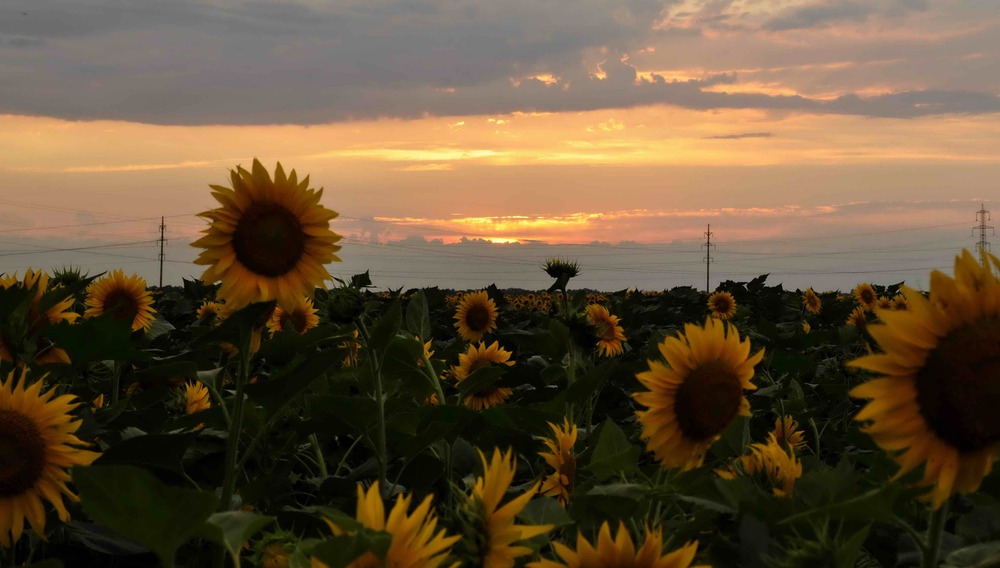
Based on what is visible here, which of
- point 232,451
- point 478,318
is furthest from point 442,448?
point 478,318

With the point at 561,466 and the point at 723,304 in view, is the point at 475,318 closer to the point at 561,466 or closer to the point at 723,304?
the point at 723,304

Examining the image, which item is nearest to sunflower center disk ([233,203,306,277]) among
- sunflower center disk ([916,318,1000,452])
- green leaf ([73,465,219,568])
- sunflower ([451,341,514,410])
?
green leaf ([73,465,219,568])

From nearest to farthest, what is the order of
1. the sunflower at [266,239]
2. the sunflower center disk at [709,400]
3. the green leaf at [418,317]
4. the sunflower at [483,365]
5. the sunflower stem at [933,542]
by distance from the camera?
1. the sunflower stem at [933,542]
2. the sunflower center disk at [709,400]
3. the sunflower at [266,239]
4. the green leaf at [418,317]
5. the sunflower at [483,365]

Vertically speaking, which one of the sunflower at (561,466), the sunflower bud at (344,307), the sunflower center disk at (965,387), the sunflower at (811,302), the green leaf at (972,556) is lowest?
the sunflower at (561,466)

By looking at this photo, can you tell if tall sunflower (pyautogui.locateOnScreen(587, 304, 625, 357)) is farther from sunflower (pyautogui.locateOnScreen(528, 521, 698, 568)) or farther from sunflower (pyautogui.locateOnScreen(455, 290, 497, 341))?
sunflower (pyautogui.locateOnScreen(528, 521, 698, 568))

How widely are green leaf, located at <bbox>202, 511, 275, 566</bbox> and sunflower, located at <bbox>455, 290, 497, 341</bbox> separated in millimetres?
7251

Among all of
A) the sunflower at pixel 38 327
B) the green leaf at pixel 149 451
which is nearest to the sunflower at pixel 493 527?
the green leaf at pixel 149 451

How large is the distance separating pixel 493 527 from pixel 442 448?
6.41 feet

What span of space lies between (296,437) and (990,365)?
8.74ft

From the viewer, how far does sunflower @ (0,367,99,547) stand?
229cm

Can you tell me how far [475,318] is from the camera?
9016 millimetres

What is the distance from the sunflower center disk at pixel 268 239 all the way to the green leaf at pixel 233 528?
1.39 metres

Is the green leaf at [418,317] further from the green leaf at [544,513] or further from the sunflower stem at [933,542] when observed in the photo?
the sunflower stem at [933,542]

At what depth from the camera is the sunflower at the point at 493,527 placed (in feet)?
4.49
